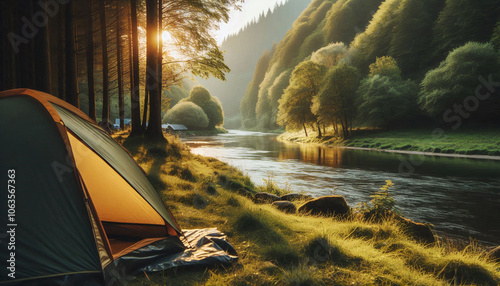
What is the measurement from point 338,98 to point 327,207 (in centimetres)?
2928

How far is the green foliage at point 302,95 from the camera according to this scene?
38812 mm

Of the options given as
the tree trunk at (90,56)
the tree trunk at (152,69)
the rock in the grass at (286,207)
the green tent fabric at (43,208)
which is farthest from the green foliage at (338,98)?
the green tent fabric at (43,208)

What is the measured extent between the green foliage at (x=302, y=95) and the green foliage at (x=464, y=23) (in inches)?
731

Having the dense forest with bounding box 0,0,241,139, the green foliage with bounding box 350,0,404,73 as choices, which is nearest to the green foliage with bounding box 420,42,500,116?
the green foliage with bounding box 350,0,404,73

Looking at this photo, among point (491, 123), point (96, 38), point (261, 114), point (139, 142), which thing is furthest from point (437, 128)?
point (261, 114)

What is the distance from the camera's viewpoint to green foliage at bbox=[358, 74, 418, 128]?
3284 centimetres

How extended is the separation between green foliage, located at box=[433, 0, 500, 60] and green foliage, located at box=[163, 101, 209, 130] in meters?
44.5

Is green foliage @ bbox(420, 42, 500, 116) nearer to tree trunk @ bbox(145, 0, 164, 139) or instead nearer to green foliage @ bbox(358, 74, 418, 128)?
green foliage @ bbox(358, 74, 418, 128)

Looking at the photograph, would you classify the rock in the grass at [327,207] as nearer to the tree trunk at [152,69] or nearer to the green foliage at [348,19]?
the tree trunk at [152,69]

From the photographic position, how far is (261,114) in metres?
84.6

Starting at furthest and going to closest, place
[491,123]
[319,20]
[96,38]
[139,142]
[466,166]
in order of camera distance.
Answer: [319,20] < [491,123] < [96,38] < [466,166] < [139,142]

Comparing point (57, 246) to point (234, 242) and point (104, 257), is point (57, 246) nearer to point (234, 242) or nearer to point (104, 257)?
point (104, 257)

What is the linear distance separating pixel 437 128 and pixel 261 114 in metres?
56.7

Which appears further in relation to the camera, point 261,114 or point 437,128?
point 261,114
